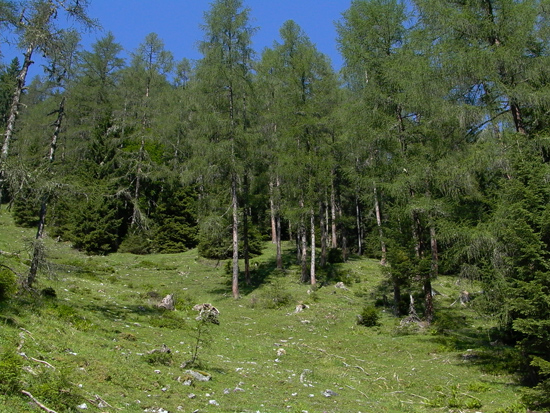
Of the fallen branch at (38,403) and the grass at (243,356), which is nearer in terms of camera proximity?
the fallen branch at (38,403)

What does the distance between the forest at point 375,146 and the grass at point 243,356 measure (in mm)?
1705

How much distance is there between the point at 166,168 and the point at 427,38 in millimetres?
29843

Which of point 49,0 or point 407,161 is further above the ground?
point 49,0

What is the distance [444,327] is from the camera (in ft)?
57.1

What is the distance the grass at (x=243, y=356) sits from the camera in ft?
23.4

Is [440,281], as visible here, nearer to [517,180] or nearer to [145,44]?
[517,180]

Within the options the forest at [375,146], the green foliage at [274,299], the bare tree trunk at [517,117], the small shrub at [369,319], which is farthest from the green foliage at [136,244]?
the bare tree trunk at [517,117]

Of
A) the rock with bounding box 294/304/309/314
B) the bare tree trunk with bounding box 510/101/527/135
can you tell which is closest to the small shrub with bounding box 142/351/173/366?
the rock with bounding box 294/304/309/314

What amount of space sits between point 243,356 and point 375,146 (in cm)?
1252

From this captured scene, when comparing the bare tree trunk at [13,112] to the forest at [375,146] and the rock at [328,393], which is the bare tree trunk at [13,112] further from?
the rock at [328,393]

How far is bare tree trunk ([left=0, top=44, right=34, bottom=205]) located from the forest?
5 centimetres

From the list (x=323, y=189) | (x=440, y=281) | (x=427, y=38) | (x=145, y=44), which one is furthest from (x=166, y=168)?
(x=427, y=38)

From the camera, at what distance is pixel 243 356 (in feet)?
42.2

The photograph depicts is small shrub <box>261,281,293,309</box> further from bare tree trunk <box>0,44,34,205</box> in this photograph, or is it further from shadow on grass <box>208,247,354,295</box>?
bare tree trunk <box>0,44,34,205</box>
